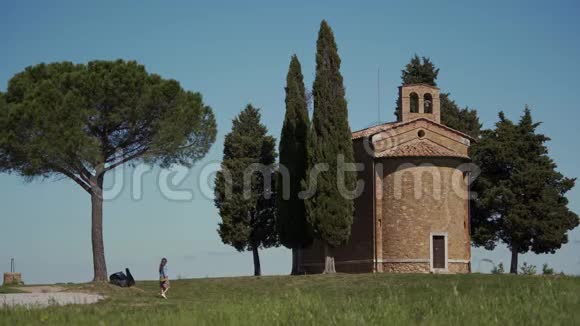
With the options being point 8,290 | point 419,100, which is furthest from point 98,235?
point 419,100

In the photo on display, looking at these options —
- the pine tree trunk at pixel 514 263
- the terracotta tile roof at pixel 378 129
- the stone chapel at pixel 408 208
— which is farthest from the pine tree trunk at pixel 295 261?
the pine tree trunk at pixel 514 263

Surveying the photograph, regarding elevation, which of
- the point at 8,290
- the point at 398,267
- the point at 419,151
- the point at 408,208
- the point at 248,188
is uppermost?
the point at 419,151

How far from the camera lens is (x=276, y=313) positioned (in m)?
10.5

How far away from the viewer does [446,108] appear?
46.8 meters

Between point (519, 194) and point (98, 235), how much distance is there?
19.3 meters

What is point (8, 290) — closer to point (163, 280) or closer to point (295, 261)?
point (163, 280)

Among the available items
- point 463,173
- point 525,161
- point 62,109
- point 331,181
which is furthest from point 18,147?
point 525,161

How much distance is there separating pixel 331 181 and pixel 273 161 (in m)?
9.62

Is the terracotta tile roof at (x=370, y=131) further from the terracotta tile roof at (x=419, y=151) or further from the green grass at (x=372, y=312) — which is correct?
the green grass at (x=372, y=312)

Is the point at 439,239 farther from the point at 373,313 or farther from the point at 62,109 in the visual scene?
the point at 373,313

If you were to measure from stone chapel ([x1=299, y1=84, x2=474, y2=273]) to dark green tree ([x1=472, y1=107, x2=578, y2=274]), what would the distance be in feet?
17.4

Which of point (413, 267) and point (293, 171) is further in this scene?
point (293, 171)

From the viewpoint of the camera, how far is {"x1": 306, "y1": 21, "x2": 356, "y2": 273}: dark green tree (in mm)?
32094

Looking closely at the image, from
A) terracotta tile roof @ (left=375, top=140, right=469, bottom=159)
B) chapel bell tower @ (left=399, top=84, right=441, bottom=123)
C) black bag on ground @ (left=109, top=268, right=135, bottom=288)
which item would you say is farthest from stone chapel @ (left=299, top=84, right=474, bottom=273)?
black bag on ground @ (left=109, top=268, right=135, bottom=288)
